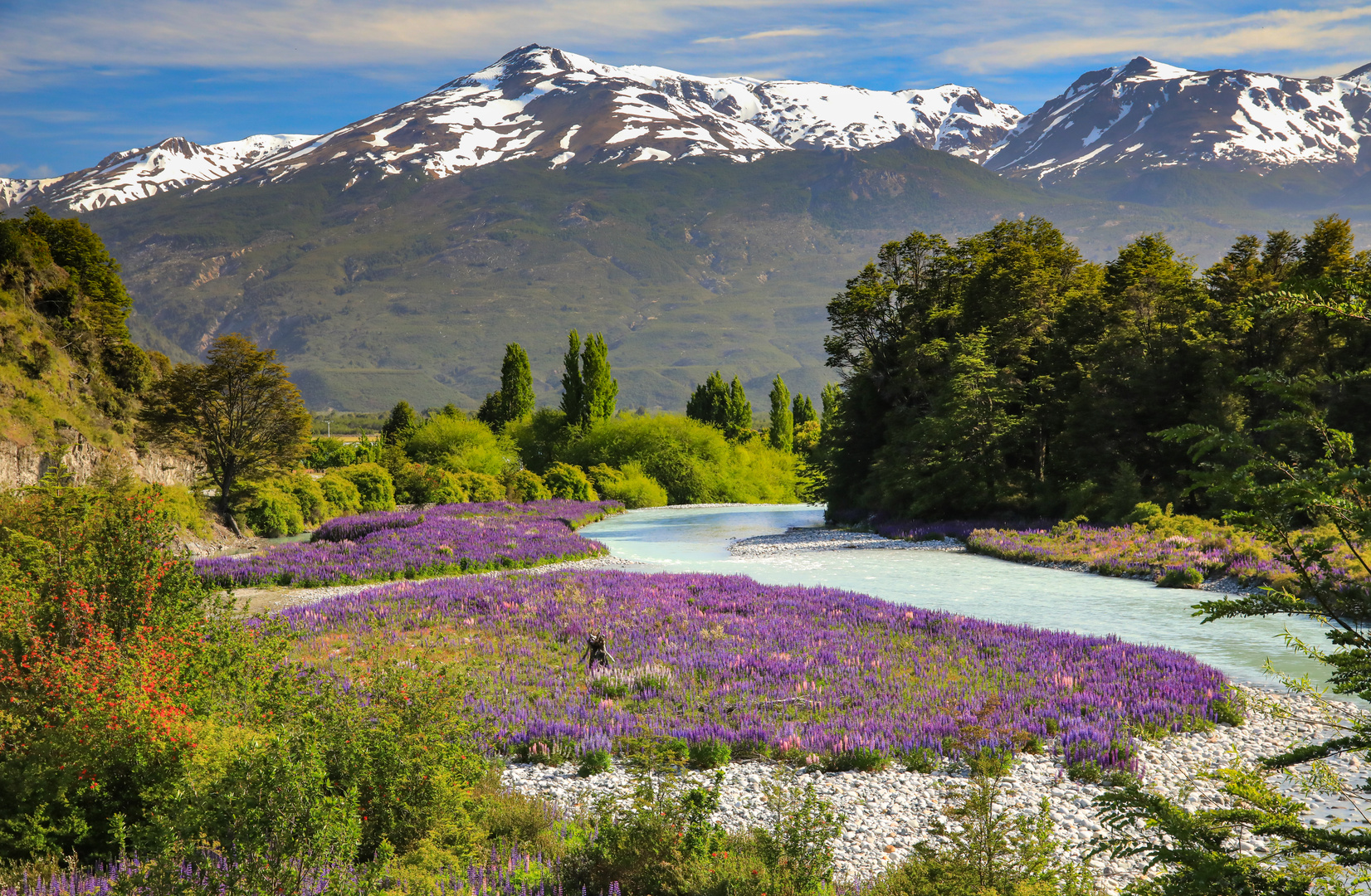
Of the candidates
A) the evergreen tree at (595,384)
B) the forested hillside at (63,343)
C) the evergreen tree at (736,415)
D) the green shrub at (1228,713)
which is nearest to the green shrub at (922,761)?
the green shrub at (1228,713)

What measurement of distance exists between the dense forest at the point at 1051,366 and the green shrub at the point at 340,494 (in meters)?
24.1

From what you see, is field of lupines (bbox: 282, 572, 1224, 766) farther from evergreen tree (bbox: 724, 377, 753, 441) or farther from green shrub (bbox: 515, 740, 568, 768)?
evergreen tree (bbox: 724, 377, 753, 441)

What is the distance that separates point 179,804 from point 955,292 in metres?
35.3

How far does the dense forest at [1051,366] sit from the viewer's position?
77.0ft

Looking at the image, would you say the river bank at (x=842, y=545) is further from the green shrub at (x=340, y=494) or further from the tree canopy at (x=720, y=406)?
the tree canopy at (x=720, y=406)

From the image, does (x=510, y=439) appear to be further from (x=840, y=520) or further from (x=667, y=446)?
(x=840, y=520)

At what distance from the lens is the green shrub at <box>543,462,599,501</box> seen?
5119cm

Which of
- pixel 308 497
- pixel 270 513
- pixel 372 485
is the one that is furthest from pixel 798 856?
pixel 372 485

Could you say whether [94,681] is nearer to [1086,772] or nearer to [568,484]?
[1086,772]

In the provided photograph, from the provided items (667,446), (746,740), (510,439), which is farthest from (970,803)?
(510,439)

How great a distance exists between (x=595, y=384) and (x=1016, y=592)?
4607 centimetres

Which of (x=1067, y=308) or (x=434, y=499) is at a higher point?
(x=1067, y=308)

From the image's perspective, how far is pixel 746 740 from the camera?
27.2ft

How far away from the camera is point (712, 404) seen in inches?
3081
